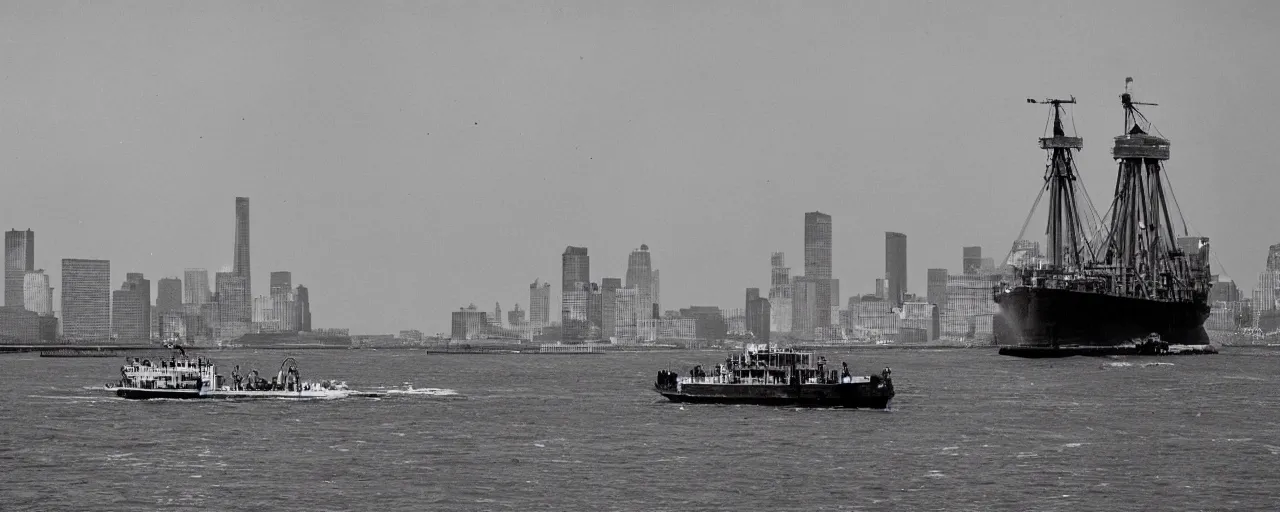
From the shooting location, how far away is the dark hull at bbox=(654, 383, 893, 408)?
11562cm

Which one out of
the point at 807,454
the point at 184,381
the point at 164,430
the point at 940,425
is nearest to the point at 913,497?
the point at 807,454

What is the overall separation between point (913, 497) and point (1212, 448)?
28.5m

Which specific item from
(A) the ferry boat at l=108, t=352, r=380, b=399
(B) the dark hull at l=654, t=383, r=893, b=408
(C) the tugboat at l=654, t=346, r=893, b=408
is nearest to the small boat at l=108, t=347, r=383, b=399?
(A) the ferry boat at l=108, t=352, r=380, b=399

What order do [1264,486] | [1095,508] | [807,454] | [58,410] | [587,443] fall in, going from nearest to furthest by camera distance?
1. [1095,508]
2. [1264,486]
3. [807,454]
4. [587,443]
5. [58,410]

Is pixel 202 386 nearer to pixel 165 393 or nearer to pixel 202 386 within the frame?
pixel 202 386

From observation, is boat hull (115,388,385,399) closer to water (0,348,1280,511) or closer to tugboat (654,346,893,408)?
water (0,348,1280,511)

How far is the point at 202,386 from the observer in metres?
132

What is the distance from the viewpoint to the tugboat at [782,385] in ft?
380

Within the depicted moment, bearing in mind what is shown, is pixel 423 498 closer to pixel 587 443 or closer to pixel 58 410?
pixel 587 443

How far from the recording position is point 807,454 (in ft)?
274

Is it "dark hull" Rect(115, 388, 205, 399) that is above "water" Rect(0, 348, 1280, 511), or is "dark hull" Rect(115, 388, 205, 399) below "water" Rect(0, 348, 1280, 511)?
above

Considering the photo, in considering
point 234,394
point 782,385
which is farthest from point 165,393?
point 782,385

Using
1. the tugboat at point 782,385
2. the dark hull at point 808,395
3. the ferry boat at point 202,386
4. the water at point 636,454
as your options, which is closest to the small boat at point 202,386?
the ferry boat at point 202,386

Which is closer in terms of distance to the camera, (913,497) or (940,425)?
(913,497)
